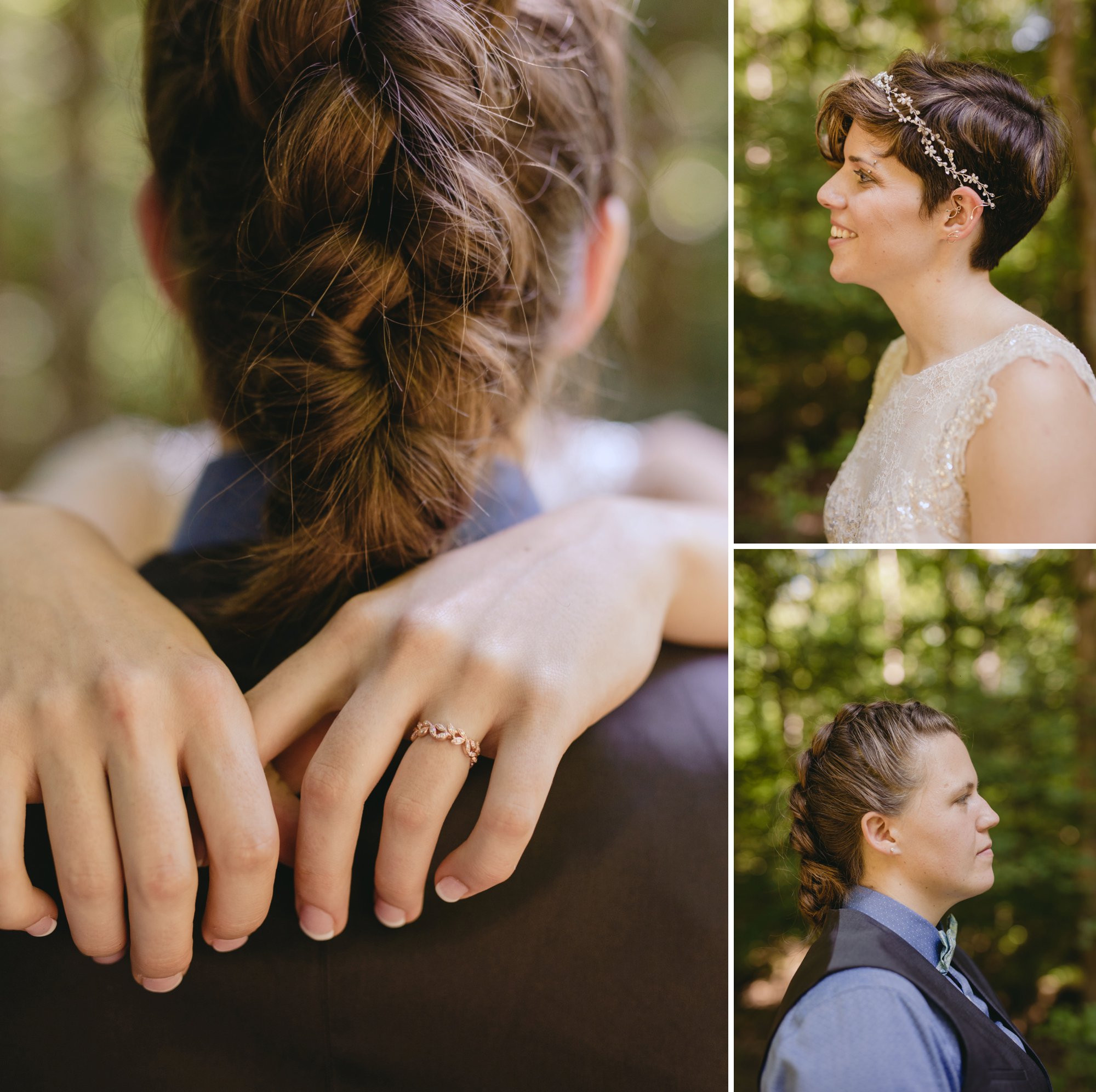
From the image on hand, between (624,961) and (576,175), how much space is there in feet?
2.23

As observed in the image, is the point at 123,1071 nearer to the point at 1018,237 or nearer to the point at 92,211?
the point at 1018,237

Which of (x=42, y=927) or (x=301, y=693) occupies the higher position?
(x=301, y=693)

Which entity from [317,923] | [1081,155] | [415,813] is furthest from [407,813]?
[1081,155]

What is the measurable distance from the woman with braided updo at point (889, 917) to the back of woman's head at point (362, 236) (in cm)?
44

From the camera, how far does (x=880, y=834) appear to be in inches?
28.4

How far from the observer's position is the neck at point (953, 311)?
25.5 inches

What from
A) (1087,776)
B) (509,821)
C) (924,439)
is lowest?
(1087,776)

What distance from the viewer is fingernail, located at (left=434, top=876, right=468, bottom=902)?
1.95 ft

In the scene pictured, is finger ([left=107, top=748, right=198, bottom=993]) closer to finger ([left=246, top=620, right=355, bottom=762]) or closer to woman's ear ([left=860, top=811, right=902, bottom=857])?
finger ([left=246, top=620, right=355, bottom=762])

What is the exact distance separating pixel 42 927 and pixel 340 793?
23cm

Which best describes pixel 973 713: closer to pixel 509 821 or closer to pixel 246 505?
pixel 509 821

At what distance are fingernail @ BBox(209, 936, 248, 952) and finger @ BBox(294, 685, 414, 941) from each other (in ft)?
0.17

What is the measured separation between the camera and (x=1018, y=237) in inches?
26.9

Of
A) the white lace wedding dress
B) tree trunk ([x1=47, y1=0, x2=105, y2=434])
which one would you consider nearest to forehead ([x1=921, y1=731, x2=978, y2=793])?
the white lace wedding dress
